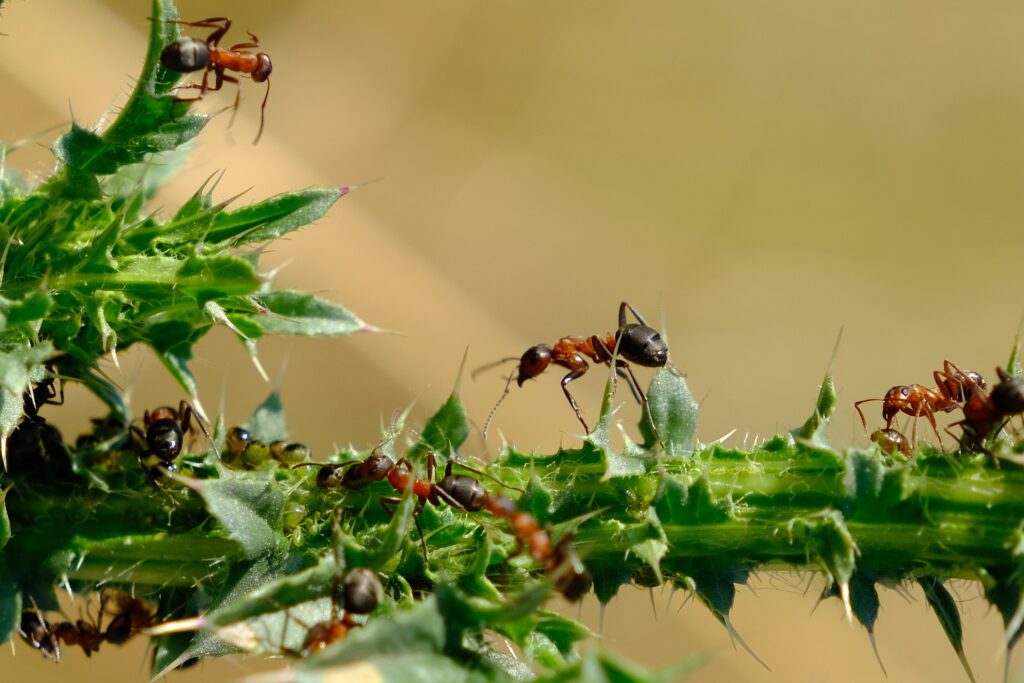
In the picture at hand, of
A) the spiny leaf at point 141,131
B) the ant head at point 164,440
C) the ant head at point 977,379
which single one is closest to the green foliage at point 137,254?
the spiny leaf at point 141,131

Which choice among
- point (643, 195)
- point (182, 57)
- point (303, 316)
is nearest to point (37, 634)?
point (303, 316)

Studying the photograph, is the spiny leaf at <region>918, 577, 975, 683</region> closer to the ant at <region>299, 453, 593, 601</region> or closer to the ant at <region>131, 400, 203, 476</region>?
the ant at <region>299, 453, 593, 601</region>

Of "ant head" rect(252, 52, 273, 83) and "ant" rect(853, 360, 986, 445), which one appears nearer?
"ant" rect(853, 360, 986, 445)

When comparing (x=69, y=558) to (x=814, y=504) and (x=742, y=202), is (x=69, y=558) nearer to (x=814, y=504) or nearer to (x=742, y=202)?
(x=814, y=504)

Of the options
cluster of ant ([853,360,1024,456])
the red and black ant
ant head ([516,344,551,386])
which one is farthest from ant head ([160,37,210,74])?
the red and black ant

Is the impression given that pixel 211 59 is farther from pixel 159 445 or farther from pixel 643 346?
pixel 643 346

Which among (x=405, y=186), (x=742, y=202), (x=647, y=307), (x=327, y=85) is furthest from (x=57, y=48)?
(x=742, y=202)

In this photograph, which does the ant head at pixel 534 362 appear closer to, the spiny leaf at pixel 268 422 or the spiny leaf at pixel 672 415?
the spiny leaf at pixel 268 422
